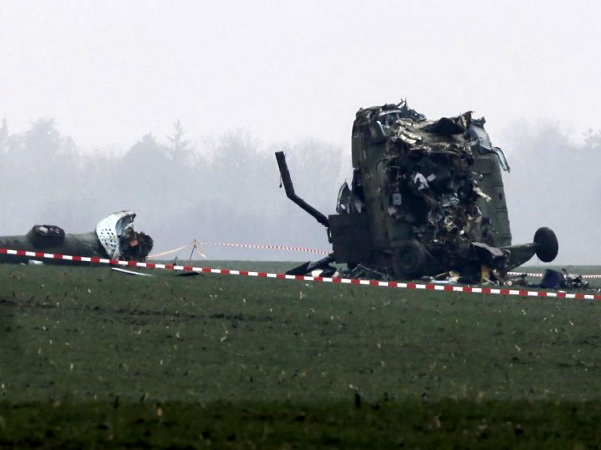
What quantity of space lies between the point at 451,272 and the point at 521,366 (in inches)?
630

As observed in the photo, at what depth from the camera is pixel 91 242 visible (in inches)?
1330

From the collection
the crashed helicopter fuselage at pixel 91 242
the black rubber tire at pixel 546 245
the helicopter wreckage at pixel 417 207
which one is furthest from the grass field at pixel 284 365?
the black rubber tire at pixel 546 245

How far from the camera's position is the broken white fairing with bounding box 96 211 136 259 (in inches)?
1337

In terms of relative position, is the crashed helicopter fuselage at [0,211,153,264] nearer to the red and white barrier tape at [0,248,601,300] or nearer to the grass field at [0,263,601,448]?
the red and white barrier tape at [0,248,601,300]

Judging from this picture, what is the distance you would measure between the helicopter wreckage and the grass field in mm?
5550

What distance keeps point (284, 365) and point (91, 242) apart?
58.6 feet

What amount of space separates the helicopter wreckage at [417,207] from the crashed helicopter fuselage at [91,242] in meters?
4.02

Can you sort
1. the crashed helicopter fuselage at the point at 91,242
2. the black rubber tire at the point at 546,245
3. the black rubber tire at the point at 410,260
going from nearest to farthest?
1. the crashed helicopter fuselage at the point at 91,242
2. the black rubber tire at the point at 410,260
3. the black rubber tire at the point at 546,245

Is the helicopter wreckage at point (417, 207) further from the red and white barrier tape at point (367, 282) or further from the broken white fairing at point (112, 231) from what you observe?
the broken white fairing at point (112, 231)

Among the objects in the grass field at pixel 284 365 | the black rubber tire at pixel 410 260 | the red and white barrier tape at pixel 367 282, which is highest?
the black rubber tire at pixel 410 260

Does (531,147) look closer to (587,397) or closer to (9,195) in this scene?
(9,195)

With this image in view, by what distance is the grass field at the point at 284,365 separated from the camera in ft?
38.0

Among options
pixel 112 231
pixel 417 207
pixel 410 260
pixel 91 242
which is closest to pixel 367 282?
pixel 410 260

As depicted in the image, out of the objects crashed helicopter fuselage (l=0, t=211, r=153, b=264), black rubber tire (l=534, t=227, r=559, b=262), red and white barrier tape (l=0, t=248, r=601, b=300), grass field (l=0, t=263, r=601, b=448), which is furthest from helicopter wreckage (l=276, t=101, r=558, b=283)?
grass field (l=0, t=263, r=601, b=448)
